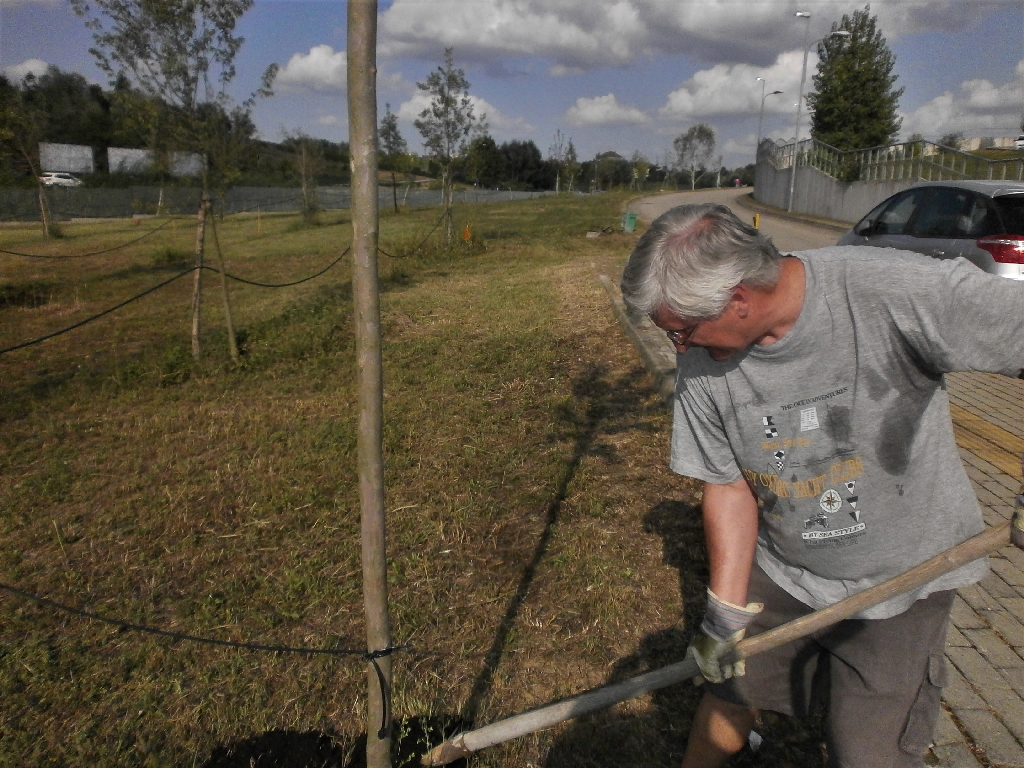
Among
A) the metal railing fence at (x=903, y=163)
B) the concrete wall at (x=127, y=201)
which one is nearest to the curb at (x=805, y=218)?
the metal railing fence at (x=903, y=163)

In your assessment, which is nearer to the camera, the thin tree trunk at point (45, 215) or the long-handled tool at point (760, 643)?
the long-handled tool at point (760, 643)

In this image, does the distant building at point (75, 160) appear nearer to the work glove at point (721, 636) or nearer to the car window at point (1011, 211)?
the car window at point (1011, 211)

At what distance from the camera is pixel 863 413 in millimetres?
1734

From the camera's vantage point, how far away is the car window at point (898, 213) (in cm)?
843

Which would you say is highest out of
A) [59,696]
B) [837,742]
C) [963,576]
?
[963,576]

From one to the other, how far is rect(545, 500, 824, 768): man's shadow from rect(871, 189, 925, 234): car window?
23.6 feet

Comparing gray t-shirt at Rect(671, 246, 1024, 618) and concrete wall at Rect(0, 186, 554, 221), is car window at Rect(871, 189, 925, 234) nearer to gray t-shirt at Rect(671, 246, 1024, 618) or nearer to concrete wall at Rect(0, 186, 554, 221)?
gray t-shirt at Rect(671, 246, 1024, 618)

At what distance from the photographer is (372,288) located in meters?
1.80

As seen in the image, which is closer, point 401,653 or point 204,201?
point 401,653

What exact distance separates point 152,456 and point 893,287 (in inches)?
181

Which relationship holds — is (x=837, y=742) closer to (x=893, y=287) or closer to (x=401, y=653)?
(x=893, y=287)

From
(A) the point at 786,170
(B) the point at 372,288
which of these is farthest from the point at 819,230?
(B) the point at 372,288

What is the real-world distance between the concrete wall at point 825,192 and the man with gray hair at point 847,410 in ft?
74.2

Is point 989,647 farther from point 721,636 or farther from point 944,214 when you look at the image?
point 944,214
